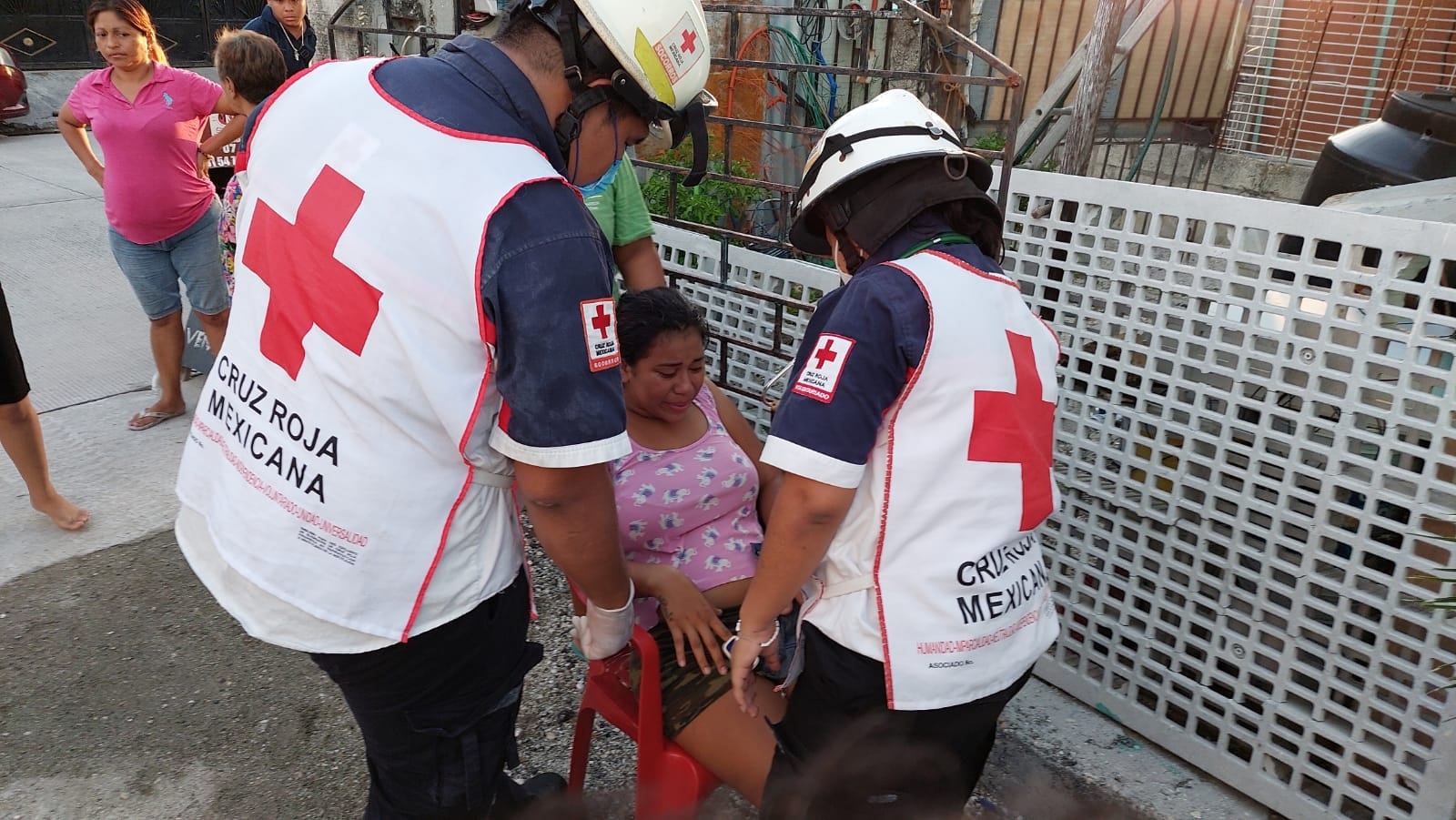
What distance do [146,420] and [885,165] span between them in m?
4.04

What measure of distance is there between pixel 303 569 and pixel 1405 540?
2.19 meters

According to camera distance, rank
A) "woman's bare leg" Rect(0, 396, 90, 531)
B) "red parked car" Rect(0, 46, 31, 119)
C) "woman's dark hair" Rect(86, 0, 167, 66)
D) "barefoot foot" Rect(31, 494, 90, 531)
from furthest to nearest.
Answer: "red parked car" Rect(0, 46, 31, 119)
"woman's dark hair" Rect(86, 0, 167, 66)
"barefoot foot" Rect(31, 494, 90, 531)
"woman's bare leg" Rect(0, 396, 90, 531)

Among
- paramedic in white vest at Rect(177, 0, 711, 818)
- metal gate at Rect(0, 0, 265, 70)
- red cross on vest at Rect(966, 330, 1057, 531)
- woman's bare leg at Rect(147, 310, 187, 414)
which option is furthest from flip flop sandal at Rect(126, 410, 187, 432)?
metal gate at Rect(0, 0, 265, 70)

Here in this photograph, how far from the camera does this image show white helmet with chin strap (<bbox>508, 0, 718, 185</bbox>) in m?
1.46

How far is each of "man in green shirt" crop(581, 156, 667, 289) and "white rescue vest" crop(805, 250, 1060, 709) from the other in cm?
165

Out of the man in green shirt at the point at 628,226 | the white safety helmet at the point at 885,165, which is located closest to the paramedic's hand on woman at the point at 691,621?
the white safety helmet at the point at 885,165

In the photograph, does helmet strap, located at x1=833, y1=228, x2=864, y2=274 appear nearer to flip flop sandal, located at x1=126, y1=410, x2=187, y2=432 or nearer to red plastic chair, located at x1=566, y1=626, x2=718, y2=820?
red plastic chair, located at x1=566, y1=626, x2=718, y2=820

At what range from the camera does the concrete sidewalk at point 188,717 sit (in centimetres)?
250

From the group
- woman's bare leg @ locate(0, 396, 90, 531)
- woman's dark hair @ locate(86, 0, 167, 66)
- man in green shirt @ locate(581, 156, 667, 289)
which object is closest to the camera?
man in green shirt @ locate(581, 156, 667, 289)

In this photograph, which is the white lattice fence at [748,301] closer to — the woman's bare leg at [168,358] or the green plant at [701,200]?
the green plant at [701,200]

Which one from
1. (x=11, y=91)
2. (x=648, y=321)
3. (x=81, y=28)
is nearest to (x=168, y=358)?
(x=648, y=321)

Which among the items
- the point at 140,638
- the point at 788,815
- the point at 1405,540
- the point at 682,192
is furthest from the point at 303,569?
the point at 682,192

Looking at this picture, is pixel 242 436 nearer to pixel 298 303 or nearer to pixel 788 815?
pixel 298 303

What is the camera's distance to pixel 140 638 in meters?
3.05
